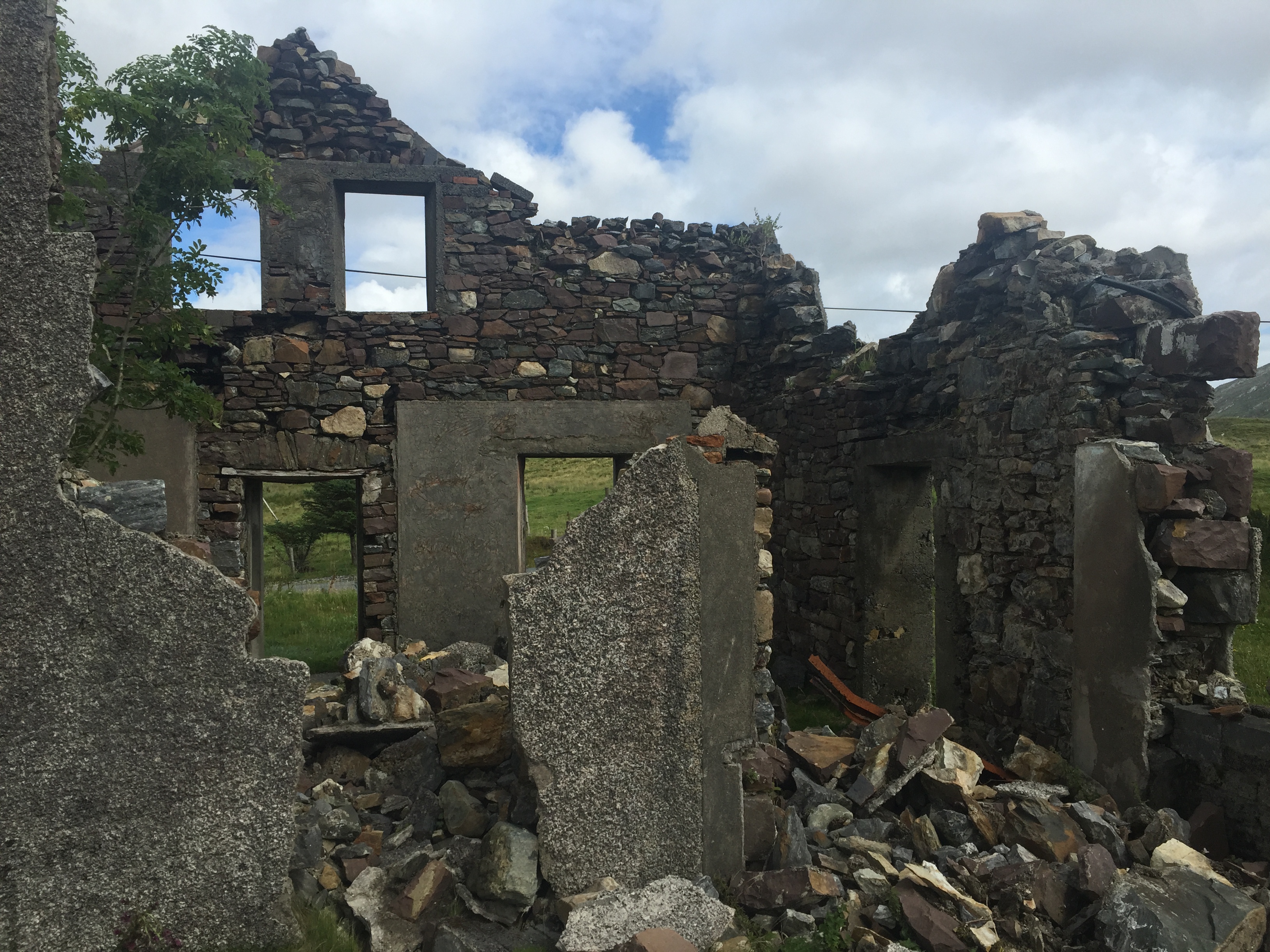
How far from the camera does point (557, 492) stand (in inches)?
1094

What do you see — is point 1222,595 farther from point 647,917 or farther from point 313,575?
point 313,575

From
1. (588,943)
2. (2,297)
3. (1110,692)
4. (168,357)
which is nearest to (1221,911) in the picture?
(1110,692)

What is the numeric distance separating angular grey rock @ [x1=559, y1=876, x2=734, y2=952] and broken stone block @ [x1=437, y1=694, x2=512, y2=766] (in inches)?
40.5

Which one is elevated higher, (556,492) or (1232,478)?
(1232,478)

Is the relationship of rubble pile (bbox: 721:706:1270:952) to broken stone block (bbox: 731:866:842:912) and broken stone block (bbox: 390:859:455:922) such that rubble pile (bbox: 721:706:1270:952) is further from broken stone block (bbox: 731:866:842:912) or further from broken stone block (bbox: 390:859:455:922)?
broken stone block (bbox: 390:859:455:922)

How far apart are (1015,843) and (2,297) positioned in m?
4.65

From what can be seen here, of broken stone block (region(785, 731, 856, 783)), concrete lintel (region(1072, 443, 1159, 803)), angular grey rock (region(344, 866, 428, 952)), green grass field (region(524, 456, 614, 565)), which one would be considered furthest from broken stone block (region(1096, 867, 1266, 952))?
green grass field (region(524, 456, 614, 565))

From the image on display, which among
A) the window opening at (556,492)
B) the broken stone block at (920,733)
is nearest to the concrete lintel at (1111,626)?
the broken stone block at (920,733)

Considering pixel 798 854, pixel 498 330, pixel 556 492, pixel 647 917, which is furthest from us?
pixel 556 492

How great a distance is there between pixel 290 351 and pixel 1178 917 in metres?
7.48

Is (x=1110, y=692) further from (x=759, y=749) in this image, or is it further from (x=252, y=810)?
(x=252, y=810)

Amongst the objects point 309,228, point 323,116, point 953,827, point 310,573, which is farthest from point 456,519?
point 310,573

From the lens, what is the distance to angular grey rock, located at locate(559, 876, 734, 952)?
3.08 metres

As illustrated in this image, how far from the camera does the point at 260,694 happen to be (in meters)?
2.99
